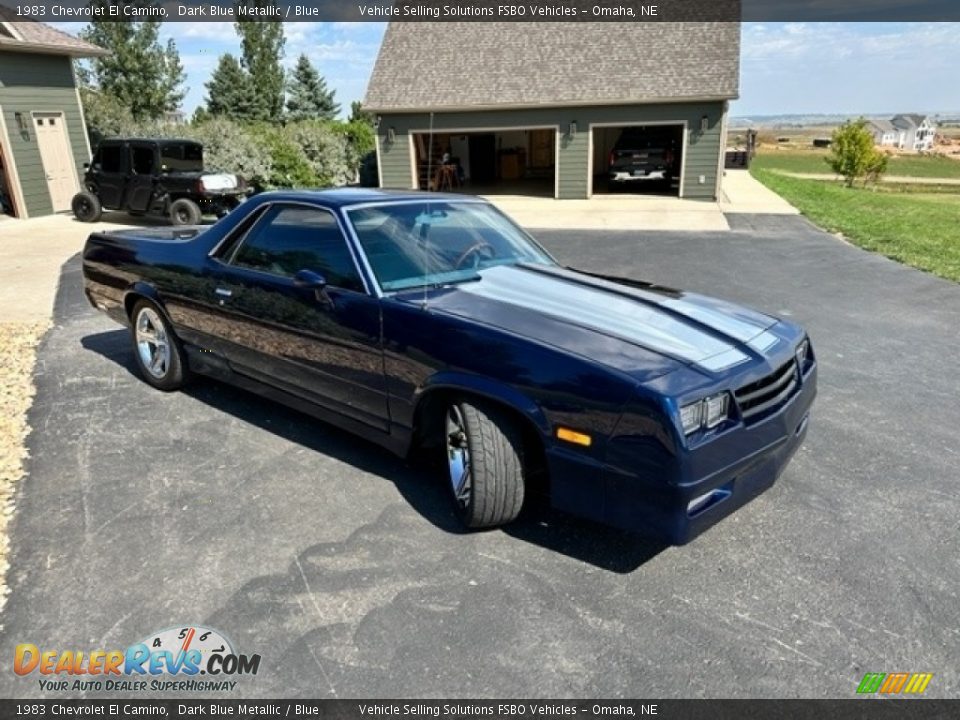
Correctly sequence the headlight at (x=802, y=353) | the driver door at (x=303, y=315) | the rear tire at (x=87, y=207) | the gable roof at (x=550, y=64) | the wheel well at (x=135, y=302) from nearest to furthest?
the headlight at (x=802, y=353)
the driver door at (x=303, y=315)
the wheel well at (x=135, y=302)
the rear tire at (x=87, y=207)
the gable roof at (x=550, y=64)

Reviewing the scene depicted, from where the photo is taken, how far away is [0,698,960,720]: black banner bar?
218cm

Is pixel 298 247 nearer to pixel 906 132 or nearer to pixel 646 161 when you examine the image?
pixel 646 161

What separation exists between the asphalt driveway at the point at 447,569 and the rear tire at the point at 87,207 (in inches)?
458

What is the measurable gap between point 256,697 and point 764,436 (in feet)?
7.19

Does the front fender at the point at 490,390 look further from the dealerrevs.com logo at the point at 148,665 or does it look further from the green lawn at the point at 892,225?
the green lawn at the point at 892,225

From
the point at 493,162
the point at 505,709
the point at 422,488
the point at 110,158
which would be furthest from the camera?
the point at 493,162

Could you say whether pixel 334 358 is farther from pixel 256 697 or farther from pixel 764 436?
pixel 764 436

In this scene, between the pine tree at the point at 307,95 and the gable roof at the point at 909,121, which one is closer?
the pine tree at the point at 307,95

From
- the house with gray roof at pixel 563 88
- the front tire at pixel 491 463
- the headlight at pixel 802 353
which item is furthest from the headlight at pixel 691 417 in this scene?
the house with gray roof at pixel 563 88

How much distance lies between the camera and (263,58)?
46.1m

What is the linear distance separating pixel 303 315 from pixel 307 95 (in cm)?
4879

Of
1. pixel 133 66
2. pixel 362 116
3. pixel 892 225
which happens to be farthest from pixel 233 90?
pixel 892 225

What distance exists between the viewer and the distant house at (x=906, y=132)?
12788 cm

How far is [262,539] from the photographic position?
3.12 metres
